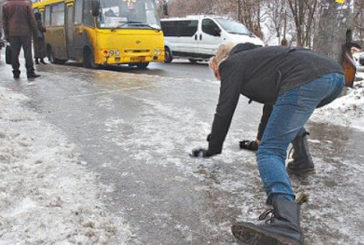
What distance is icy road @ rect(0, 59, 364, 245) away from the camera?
276cm

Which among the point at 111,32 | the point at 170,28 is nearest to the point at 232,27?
the point at 170,28

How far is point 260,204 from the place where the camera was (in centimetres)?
312

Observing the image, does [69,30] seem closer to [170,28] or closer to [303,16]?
[170,28]

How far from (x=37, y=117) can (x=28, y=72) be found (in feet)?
13.5


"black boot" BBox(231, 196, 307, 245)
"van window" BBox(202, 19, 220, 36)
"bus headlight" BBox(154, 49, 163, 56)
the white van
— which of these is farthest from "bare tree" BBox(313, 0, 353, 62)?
"van window" BBox(202, 19, 220, 36)

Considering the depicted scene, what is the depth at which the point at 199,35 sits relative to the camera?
17000 mm

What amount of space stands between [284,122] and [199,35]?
1481 centimetres

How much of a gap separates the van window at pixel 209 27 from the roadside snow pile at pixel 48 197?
12.4m

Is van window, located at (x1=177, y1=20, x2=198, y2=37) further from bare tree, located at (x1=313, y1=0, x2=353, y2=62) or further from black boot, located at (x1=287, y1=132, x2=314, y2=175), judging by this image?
black boot, located at (x1=287, y1=132, x2=314, y2=175)

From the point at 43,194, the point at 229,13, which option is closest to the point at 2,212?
the point at 43,194

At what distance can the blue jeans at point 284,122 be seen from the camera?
2.59 metres

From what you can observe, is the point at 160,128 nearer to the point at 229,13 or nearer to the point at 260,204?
the point at 260,204

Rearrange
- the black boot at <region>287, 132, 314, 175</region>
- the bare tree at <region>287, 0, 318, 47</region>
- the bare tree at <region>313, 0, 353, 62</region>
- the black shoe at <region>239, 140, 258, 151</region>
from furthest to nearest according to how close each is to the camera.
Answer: the bare tree at <region>287, 0, 318, 47</region>, the bare tree at <region>313, 0, 353, 62</region>, the black shoe at <region>239, 140, 258, 151</region>, the black boot at <region>287, 132, 314, 175</region>

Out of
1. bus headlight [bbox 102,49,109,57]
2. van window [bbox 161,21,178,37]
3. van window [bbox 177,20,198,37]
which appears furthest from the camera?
van window [bbox 161,21,178,37]
